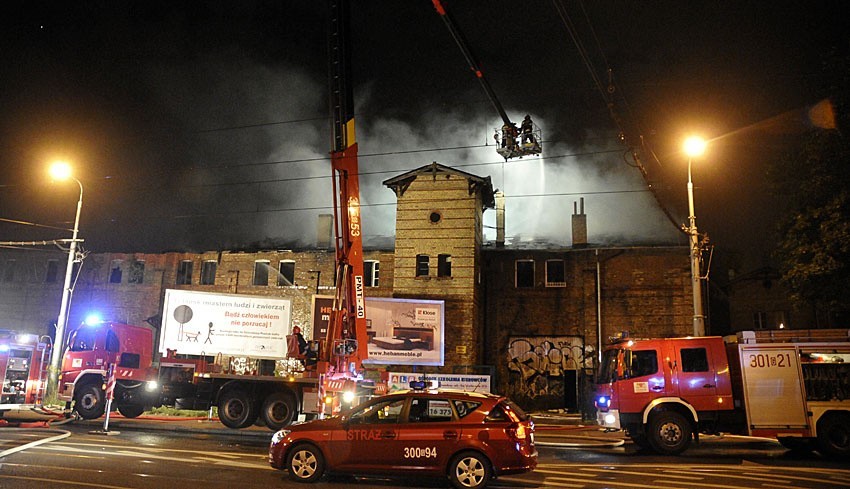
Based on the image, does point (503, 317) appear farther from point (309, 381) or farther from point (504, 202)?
point (309, 381)

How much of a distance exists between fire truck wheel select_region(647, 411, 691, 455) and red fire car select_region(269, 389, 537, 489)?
253 inches

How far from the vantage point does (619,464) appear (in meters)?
12.4

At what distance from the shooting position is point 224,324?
29844 mm

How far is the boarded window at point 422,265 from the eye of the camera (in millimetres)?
31109

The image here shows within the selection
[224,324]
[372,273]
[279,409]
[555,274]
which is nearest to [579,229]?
[555,274]

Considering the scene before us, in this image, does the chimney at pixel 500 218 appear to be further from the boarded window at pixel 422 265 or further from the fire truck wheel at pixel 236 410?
the fire truck wheel at pixel 236 410

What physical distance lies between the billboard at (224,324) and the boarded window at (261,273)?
384cm

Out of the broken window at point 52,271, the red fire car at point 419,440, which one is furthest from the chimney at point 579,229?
the broken window at point 52,271

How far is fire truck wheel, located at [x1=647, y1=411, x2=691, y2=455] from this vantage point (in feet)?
47.2

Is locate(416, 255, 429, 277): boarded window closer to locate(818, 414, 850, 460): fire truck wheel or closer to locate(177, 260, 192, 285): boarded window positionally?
locate(177, 260, 192, 285): boarded window

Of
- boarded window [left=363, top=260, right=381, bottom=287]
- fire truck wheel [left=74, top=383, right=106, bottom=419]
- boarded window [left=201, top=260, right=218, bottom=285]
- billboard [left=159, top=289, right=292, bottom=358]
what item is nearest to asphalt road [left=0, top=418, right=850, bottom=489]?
fire truck wheel [left=74, top=383, right=106, bottom=419]

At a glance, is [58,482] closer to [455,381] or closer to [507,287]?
[455,381]

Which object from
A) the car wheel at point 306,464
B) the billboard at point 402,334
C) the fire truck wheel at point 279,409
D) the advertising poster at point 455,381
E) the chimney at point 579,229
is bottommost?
the car wheel at point 306,464

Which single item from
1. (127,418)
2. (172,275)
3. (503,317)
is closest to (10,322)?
(172,275)
